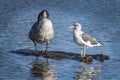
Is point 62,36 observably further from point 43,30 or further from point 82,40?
point 82,40

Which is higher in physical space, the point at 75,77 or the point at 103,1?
the point at 103,1

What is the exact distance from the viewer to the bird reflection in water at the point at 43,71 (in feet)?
49.7

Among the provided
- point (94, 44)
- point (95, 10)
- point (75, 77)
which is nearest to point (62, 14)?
point (95, 10)

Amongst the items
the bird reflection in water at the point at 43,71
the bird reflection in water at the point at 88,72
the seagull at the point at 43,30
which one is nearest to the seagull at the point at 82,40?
the seagull at the point at 43,30

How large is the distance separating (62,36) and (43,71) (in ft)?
16.9

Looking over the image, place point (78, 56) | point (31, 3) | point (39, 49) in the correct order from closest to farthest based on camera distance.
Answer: point (78, 56)
point (39, 49)
point (31, 3)

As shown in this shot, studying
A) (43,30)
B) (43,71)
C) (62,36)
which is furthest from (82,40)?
(62,36)

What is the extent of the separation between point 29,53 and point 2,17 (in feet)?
26.9

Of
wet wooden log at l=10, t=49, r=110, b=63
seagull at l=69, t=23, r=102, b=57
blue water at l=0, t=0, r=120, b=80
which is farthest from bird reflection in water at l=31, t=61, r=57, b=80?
seagull at l=69, t=23, r=102, b=57

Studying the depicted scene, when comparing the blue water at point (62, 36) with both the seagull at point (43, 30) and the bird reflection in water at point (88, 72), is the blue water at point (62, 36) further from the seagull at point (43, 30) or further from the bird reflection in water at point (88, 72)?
the seagull at point (43, 30)

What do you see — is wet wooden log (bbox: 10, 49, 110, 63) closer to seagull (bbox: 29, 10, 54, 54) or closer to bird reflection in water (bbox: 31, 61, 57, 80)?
seagull (bbox: 29, 10, 54, 54)

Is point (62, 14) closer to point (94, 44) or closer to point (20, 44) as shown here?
point (20, 44)

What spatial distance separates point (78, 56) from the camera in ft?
56.9

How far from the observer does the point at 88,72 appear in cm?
1576
